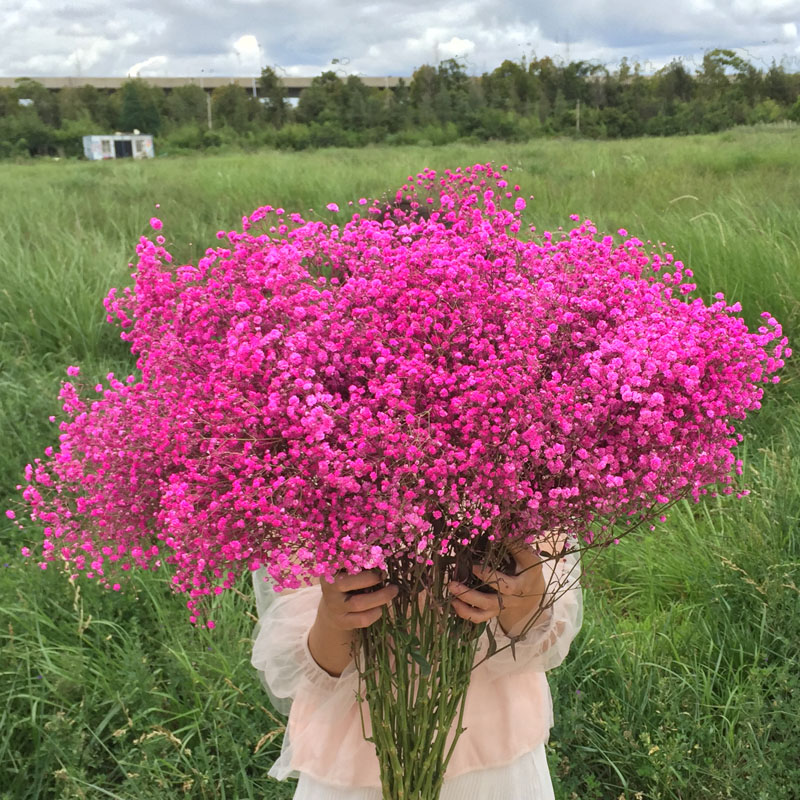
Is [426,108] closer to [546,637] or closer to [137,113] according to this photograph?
[137,113]

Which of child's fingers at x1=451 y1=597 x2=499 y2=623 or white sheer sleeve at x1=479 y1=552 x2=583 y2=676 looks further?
white sheer sleeve at x1=479 y1=552 x2=583 y2=676

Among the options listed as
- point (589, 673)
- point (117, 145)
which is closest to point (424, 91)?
point (117, 145)

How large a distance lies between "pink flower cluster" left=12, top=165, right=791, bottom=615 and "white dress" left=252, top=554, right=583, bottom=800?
619 millimetres

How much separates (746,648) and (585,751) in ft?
2.07

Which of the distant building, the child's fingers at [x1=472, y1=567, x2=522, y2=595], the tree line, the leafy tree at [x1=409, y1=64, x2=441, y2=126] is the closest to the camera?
the child's fingers at [x1=472, y1=567, x2=522, y2=595]

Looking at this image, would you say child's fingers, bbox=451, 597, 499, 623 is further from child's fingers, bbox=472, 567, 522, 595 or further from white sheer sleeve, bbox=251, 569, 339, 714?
white sheer sleeve, bbox=251, 569, 339, 714

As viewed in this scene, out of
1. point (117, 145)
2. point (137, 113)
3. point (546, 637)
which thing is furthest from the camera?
point (137, 113)

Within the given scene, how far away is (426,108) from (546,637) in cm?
3539

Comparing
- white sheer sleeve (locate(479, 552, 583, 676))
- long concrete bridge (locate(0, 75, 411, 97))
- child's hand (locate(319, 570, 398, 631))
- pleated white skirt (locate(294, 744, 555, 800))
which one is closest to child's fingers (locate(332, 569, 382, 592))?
child's hand (locate(319, 570, 398, 631))

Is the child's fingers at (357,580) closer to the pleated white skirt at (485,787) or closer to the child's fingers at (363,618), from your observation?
the child's fingers at (363,618)

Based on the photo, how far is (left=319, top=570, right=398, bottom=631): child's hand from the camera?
102cm

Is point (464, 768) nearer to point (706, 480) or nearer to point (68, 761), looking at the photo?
point (706, 480)

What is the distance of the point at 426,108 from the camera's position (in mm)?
34062

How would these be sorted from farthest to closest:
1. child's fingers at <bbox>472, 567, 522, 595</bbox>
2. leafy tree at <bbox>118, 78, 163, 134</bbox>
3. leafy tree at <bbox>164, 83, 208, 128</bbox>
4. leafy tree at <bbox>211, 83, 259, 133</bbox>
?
leafy tree at <bbox>164, 83, 208, 128</bbox> → leafy tree at <bbox>118, 78, 163, 134</bbox> → leafy tree at <bbox>211, 83, 259, 133</bbox> → child's fingers at <bbox>472, 567, 522, 595</bbox>
